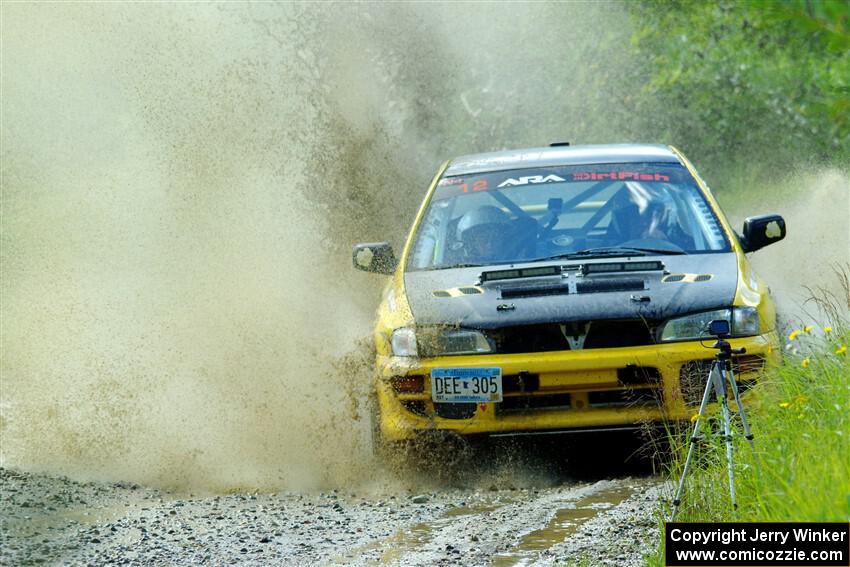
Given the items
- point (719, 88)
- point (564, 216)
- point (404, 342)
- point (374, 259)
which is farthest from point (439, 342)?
point (719, 88)

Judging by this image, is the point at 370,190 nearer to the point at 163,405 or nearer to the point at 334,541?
the point at 163,405

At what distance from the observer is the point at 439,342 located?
6.93 metres

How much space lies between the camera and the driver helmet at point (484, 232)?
797cm

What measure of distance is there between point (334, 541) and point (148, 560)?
72cm

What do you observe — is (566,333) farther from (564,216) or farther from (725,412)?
(725,412)

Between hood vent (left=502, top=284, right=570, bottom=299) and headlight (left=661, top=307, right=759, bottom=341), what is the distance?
1.69ft

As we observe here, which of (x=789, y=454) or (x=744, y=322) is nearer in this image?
(x=789, y=454)

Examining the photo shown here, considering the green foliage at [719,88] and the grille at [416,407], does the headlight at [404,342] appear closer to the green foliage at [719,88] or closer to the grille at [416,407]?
the grille at [416,407]

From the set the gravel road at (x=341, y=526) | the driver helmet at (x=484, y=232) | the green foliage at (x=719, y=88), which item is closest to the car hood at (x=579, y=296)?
the driver helmet at (x=484, y=232)

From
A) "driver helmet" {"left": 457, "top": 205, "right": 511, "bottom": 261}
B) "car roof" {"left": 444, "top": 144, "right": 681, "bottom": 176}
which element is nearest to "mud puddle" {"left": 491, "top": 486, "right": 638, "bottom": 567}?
"driver helmet" {"left": 457, "top": 205, "right": 511, "bottom": 261}

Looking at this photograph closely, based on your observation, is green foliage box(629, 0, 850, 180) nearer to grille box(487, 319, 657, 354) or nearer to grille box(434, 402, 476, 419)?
grille box(487, 319, 657, 354)

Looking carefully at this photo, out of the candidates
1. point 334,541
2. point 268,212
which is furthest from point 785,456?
point 268,212

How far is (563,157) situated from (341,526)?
3.25m

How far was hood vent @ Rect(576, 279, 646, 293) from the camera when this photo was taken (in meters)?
6.96
